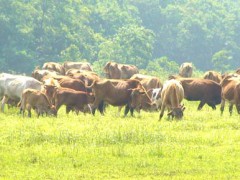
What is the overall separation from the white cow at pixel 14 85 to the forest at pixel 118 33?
44.8 metres

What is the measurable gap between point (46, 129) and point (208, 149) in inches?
189

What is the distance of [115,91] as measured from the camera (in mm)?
25297

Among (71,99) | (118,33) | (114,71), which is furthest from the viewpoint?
(118,33)

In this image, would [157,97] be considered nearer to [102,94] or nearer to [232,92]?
[102,94]

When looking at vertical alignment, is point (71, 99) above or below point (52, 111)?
above

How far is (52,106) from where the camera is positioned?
77.1 ft

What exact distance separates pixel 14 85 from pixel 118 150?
38.2ft

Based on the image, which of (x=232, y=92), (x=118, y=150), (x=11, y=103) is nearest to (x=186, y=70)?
(x=232, y=92)

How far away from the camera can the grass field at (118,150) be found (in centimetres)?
1399

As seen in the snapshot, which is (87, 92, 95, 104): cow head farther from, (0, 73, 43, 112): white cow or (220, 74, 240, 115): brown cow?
(220, 74, 240, 115): brown cow

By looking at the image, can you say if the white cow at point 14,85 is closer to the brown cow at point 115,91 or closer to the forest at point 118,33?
the brown cow at point 115,91

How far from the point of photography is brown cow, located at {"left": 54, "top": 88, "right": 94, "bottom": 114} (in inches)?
958

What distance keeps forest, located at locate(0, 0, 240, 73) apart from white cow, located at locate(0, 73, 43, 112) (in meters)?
44.8


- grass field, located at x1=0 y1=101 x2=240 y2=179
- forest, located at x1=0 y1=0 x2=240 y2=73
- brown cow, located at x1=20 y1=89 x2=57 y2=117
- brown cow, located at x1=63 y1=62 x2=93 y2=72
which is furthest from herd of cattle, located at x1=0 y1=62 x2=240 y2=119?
forest, located at x1=0 y1=0 x2=240 y2=73
